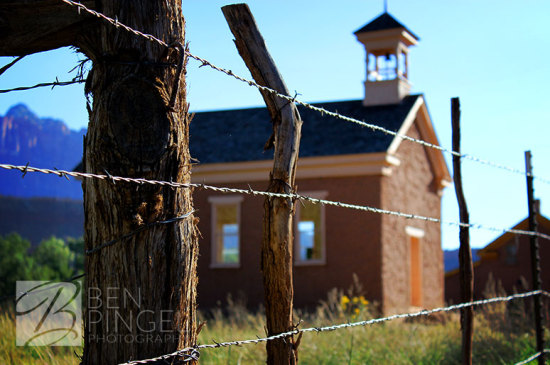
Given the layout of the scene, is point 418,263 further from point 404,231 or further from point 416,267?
point 404,231

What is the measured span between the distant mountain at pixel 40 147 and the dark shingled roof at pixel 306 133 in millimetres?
68171

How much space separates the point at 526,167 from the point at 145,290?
4685 mm

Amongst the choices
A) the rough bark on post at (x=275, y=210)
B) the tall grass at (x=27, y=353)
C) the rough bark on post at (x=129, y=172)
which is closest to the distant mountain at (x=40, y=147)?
the tall grass at (x=27, y=353)

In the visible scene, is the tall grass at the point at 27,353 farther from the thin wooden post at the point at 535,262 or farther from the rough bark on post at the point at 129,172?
the thin wooden post at the point at 535,262

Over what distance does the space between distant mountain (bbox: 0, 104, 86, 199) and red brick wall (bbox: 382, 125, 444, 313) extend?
2774 inches

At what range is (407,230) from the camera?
18.7 metres

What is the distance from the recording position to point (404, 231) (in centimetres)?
1858

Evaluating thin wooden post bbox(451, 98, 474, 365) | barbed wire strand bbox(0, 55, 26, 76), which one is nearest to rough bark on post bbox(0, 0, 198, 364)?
barbed wire strand bbox(0, 55, 26, 76)

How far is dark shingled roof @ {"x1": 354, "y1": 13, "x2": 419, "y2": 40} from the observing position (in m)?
20.7

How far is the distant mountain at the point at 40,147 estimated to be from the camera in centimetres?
8781

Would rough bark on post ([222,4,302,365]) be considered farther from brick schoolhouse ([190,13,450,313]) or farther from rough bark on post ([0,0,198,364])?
brick schoolhouse ([190,13,450,313])

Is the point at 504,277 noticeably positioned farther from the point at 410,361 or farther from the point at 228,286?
the point at 410,361

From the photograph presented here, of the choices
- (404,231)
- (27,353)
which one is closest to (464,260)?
(27,353)

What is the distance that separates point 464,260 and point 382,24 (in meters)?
16.5
